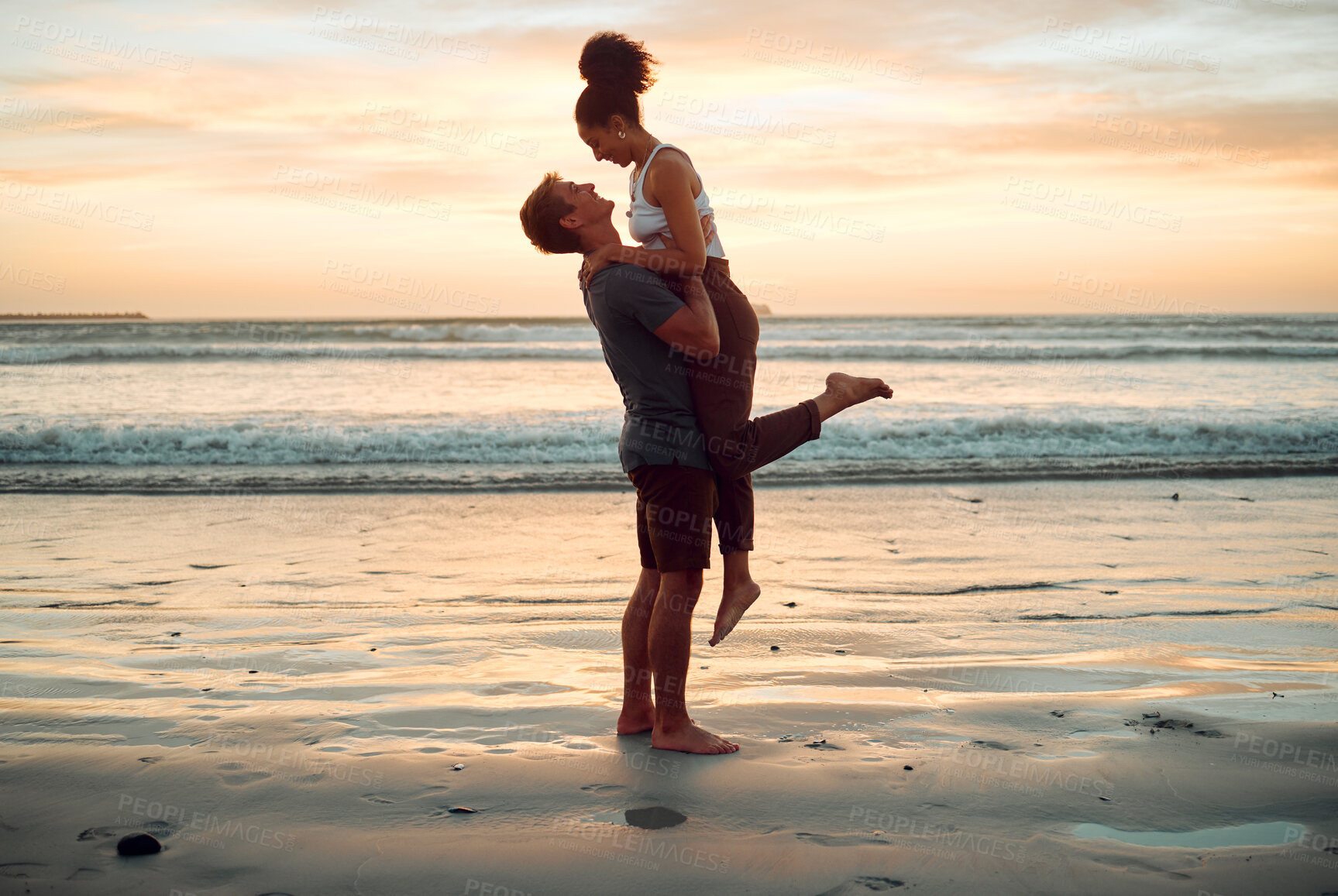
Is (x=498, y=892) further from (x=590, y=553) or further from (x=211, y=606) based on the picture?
(x=590, y=553)

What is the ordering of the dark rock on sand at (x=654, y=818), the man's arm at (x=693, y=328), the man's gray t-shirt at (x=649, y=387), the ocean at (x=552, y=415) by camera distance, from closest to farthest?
the dark rock on sand at (x=654, y=818) → the man's arm at (x=693, y=328) → the man's gray t-shirt at (x=649, y=387) → the ocean at (x=552, y=415)

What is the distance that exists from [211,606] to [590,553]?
7.51 feet

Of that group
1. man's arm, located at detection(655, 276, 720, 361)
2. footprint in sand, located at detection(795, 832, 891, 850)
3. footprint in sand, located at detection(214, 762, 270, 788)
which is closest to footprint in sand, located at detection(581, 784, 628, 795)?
footprint in sand, located at detection(795, 832, 891, 850)

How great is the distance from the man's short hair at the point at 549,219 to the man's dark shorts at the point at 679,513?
0.78 meters

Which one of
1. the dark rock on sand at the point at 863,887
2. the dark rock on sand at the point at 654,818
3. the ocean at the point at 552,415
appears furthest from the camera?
the ocean at the point at 552,415

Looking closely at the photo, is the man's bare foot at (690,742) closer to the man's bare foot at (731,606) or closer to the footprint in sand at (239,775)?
the man's bare foot at (731,606)

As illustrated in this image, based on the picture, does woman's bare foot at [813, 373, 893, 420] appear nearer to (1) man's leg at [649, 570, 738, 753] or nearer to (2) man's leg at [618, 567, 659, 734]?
(1) man's leg at [649, 570, 738, 753]

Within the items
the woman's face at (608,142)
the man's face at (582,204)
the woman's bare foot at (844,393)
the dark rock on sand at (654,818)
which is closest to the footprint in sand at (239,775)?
the dark rock on sand at (654,818)

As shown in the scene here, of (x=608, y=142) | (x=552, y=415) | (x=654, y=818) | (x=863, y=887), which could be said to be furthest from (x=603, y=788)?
(x=552, y=415)

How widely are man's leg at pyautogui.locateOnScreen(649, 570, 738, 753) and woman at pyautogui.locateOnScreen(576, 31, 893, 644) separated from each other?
172 millimetres

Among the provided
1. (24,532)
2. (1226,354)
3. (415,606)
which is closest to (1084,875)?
(415,606)

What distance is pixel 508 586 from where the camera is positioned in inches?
209

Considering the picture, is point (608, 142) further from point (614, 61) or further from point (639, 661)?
point (639, 661)

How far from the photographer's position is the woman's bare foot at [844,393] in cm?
310
